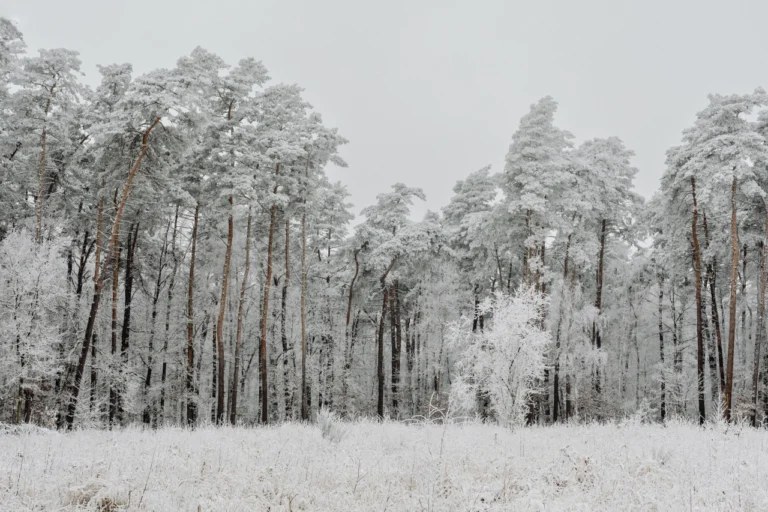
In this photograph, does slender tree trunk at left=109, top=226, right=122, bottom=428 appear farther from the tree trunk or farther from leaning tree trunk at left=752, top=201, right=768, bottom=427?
leaning tree trunk at left=752, top=201, right=768, bottom=427

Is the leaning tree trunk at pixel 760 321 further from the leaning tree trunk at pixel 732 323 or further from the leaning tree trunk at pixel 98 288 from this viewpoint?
the leaning tree trunk at pixel 98 288

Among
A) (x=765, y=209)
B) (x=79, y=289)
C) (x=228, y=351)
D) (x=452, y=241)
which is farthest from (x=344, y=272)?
(x=765, y=209)

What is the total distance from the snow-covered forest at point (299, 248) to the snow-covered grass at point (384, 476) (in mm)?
7676

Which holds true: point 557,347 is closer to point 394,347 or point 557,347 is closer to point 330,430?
point 394,347

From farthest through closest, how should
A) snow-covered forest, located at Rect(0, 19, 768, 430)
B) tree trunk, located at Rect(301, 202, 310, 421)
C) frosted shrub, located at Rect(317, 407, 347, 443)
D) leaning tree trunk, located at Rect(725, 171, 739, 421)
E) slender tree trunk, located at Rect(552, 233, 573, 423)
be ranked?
slender tree trunk, located at Rect(552, 233, 573, 423) → tree trunk, located at Rect(301, 202, 310, 421) → leaning tree trunk, located at Rect(725, 171, 739, 421) → snow-covered forest, located at Rect(0, 19, 768, 430) → frosted shrub, located at Rect(317, 407, 347, 443)

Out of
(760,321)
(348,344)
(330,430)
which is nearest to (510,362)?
(330,430)

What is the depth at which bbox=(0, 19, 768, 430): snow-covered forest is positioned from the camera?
17.8m

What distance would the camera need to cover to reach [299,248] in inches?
1124

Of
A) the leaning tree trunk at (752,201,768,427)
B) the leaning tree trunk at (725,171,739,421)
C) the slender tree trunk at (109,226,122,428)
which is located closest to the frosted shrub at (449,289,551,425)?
the leaning tree trunk at (725,171,739,421)

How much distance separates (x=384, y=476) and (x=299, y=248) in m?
23.2

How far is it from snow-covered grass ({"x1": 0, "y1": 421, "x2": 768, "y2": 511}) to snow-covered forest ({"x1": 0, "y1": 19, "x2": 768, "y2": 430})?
768 centimetres

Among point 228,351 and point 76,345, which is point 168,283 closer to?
point 228,351

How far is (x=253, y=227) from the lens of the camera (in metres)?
24.2

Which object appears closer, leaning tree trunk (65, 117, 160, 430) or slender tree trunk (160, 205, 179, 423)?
leaning tree trunk (65, 117, 160, 430)
